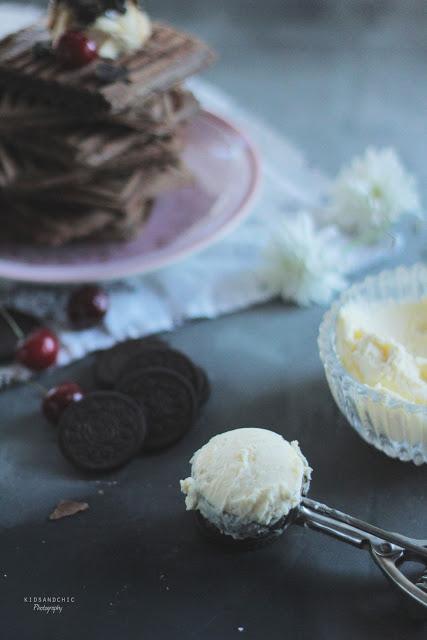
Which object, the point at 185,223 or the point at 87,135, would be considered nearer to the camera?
the point at 87,135

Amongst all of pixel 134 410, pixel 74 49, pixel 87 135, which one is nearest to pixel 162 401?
pixel 134 410

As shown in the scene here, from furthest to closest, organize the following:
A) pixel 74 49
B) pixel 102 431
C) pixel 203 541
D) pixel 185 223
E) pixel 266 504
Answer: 1. pixel 185 223
2. pixel 74 49
3. pixel 102 431
4. pixel 203 541
5. pixel 266 504

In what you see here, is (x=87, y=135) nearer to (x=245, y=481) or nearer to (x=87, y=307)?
(x=87, y=307)

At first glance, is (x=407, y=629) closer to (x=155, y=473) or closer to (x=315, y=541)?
(x=315, y=541)

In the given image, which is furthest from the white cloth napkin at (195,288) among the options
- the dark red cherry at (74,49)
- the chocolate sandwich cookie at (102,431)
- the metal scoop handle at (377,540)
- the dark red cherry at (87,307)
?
the metal scoop handle at (377,540)

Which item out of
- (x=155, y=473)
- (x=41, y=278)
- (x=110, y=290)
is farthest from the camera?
(x=110, y=290)

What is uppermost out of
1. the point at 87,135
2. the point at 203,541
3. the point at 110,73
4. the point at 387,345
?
the point at 110,73

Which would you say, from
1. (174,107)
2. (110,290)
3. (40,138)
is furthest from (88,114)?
(110,290)

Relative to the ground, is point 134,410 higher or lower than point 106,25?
lower
